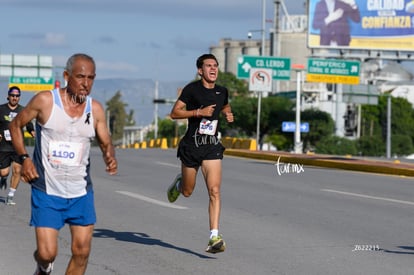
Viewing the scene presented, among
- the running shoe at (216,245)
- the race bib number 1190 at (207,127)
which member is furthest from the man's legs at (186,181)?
the running shoe at (216,245)

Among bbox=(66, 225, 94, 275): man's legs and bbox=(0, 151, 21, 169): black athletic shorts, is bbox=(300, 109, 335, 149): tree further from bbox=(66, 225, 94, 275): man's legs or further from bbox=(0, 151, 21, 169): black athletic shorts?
bbox=(66, 225, 94, 275): man's legs

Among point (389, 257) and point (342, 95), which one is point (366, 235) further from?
point (342, 95)

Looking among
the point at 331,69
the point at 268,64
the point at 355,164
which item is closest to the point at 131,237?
the point at 355,164

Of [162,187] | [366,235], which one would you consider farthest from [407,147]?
[366,235]

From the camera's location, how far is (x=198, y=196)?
56.0 ft

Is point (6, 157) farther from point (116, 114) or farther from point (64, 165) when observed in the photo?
point (116, 114)

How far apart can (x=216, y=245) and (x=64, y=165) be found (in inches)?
124

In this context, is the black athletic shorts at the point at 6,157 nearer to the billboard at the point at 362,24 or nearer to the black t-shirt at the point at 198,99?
the black t-shirt at the point at 198,99

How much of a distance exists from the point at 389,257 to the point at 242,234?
7.35 ft

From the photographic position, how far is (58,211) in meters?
6.87

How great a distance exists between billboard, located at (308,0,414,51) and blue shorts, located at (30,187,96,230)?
5660 centimetres

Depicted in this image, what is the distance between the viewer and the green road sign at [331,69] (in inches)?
2431

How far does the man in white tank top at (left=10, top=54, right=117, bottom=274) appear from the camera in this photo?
683cm

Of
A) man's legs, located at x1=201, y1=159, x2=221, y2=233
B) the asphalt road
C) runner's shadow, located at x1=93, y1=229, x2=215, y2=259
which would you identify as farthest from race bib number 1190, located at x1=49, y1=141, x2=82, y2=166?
runner's shadow, located at x1=93, y1=229, x2=215, y2=259
